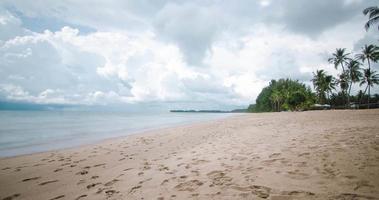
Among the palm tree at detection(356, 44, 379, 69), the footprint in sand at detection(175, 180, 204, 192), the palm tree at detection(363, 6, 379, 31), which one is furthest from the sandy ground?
the palm tree at detection(356, 44, 379, 69)

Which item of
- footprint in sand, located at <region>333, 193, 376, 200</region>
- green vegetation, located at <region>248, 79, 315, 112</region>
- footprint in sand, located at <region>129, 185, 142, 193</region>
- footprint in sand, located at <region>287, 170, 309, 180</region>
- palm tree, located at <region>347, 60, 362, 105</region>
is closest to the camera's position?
footprint in sand, located at <region>333, 193, 376, 200</region>

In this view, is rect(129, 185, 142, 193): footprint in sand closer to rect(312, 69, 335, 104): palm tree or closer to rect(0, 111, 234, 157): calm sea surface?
rect(0, 111, 234, 157): calm sea surface

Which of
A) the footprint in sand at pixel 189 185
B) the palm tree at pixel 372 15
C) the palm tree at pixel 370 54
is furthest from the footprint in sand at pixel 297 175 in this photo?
the palm tree at pixel 370 54

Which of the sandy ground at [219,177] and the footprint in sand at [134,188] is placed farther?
the footprint in sand at [134,188]

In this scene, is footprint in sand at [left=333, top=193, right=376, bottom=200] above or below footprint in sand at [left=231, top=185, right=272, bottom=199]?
above

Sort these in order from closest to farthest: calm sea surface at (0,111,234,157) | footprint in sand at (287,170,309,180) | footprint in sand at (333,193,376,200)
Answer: footprint in sand at (333,193,376,200) < footprint in sand at (287,170,309,180) < calm sea surface at (0,111,234,157)

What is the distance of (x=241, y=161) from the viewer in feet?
17.5

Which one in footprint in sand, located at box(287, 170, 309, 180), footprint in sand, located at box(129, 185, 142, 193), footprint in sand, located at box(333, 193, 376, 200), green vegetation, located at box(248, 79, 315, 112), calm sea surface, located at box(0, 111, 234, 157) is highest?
green vegetation, located at box(248, 79, 315, 112)

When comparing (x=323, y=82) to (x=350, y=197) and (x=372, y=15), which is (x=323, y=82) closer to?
(x=372, y=15)

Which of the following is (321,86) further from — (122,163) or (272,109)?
(122,163)

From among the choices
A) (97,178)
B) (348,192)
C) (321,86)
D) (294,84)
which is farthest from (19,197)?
(294,84)

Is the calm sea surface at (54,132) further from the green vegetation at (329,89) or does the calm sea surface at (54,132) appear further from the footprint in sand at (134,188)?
the green vegetation at (329,89)

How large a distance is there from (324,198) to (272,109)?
282ft

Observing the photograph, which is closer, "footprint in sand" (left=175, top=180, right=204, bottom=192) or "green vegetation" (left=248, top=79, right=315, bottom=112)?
"footprint in sand" (left=175, top=180, right=204, bottom=192)
